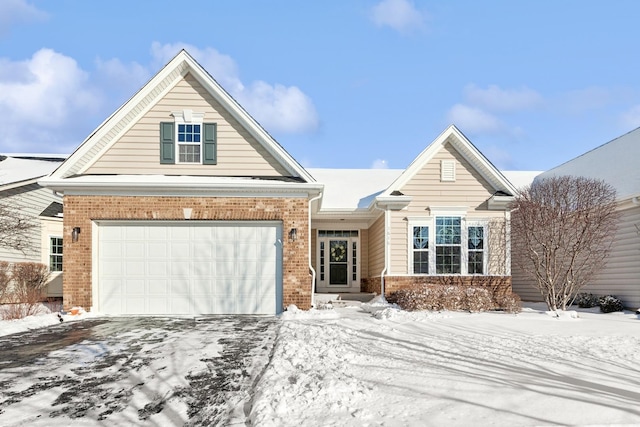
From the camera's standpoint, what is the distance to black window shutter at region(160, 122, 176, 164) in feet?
41.7

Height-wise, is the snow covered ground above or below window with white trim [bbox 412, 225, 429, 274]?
below

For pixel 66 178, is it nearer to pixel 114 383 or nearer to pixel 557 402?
pixel 114 383

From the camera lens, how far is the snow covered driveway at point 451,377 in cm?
420

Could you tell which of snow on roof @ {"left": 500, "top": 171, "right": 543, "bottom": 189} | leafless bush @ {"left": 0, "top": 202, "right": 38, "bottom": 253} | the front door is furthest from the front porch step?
leafless bush @ {"left": 0, "top": 202, "right": 38, "bottom": 253}

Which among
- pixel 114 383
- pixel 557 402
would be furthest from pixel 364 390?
pixel 114 383

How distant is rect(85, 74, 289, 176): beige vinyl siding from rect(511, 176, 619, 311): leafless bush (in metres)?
7.43

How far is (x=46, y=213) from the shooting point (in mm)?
17641

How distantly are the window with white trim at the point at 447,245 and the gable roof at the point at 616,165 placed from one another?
4361mm

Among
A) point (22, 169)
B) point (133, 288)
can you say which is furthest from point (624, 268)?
point (22, 169)

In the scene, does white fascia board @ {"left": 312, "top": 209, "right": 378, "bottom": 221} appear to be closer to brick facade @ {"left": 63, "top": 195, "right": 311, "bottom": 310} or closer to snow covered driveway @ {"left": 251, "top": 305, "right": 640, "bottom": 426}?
brick facade @ {"left": 63, "top": 195, "right": 311, "bottom": 310}

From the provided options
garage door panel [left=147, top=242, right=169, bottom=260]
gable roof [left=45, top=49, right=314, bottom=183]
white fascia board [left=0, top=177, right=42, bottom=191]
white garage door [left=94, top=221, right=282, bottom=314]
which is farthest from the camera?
white fascia board [left=0, top=177, right=42, bottom=191]

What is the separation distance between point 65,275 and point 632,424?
12259 millimetres

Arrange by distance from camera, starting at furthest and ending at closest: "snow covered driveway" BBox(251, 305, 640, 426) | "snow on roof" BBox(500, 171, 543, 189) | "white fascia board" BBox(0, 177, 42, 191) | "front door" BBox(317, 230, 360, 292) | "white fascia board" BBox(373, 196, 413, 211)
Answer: "snow on roof" BBox(500, 171, 543, 189), "front door" BBox(317, 230, 360, 292), "white fascia board" BBox(0, 177, 42, 191), "white fascia board" BBox(373, 196, 413, 211), "snow covered driveway" BBox(251, 305, 640, 426)

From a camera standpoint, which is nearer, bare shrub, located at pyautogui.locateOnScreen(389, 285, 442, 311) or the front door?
bare shrub, located at pyautogui.locateOnScreen(389, 285, 442, 311)
